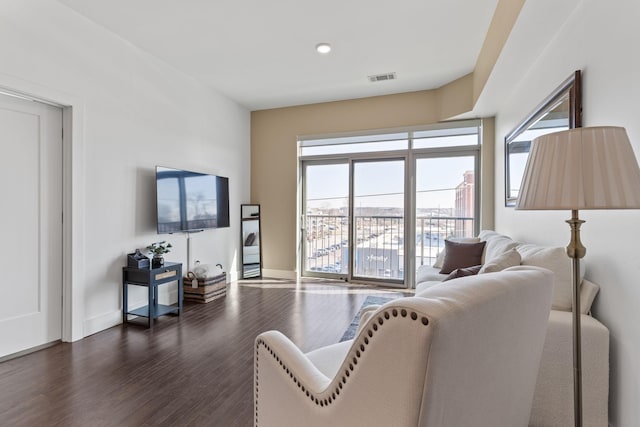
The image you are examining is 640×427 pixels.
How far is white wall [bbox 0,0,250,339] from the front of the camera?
248 centimetres

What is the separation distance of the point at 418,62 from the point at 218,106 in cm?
273

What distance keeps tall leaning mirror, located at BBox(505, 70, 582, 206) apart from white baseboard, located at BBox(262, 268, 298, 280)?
3181 millimetres

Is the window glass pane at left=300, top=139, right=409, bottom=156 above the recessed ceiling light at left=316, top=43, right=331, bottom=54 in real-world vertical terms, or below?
below

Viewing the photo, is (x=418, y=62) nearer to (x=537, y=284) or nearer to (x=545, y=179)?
(x=545, y=179)

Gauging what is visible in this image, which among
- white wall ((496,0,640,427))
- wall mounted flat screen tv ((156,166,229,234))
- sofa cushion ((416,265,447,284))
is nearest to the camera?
white wall ((496,0,640,427))

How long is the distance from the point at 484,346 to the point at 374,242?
13.5 feet

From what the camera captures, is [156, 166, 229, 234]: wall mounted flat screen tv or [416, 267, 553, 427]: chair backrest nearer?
[416, 267, 553, 427]: chair backrest

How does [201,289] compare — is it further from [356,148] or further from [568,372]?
[568,372]

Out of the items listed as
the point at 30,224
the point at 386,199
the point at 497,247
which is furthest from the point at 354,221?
the point at 30,224

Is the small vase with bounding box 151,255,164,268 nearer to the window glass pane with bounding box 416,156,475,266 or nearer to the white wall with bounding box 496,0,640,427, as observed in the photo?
the window glass pane with bounding box 416,156,475,266

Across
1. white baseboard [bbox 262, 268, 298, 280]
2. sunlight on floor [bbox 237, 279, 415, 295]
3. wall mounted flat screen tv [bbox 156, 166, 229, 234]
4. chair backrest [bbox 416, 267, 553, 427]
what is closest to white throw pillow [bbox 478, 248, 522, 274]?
chair backrest [bbox 416, 267, 553, 427]

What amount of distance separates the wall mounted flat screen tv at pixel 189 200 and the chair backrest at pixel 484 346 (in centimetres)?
330

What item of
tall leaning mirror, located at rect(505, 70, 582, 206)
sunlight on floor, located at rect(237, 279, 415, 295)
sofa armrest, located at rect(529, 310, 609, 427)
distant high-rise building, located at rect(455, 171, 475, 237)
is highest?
tall leaning mirror, located at rect(505, 70, 582, 206)

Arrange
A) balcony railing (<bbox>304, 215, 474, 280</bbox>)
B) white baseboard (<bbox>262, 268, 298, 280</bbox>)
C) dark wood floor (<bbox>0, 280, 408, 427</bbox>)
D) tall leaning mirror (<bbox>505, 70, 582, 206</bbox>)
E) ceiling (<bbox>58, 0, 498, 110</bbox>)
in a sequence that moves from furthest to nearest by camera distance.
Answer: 1. white baseboard (<bbox>262, 268, 298, 280</bbox>)
2. balcony railing (<bbox>304, 215, 474, 280</bbox>)
3. ceiling (<bbox>58, 0, 498, 110</bbox>)
4. tall leaning mirror (<bbox>505, 70, 582, 206</bbox>)
5. dark wood floor (<bbox>0, 280, 408, 427</bbox>)
